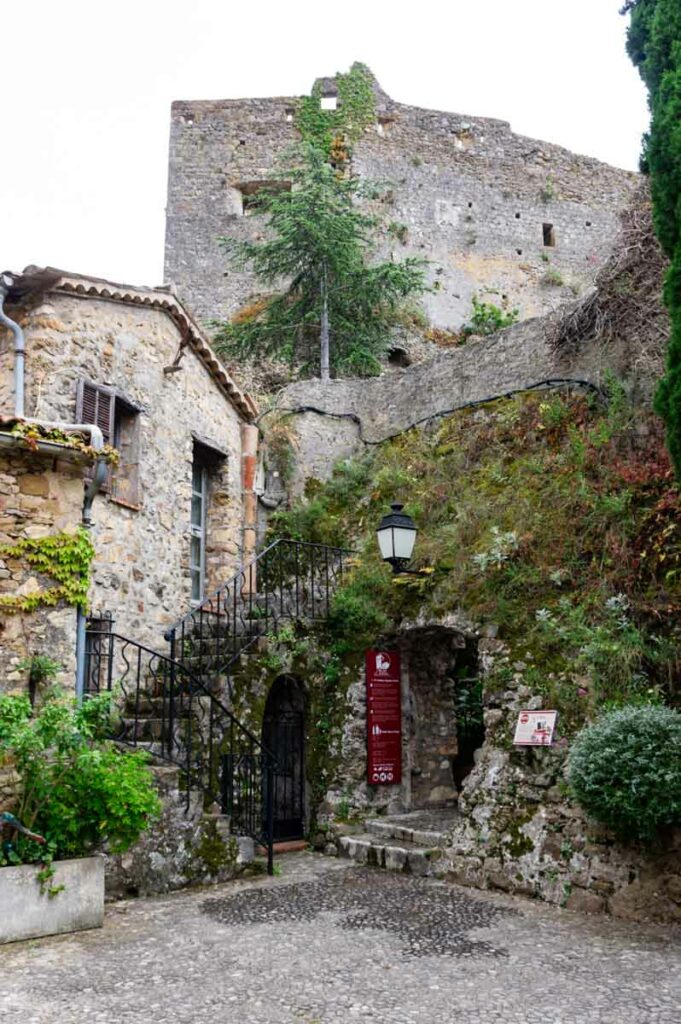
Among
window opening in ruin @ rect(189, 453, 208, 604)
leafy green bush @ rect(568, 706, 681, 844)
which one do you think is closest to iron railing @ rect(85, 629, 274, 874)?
window opening in ruin @ rect(189, 453, 208, 604)

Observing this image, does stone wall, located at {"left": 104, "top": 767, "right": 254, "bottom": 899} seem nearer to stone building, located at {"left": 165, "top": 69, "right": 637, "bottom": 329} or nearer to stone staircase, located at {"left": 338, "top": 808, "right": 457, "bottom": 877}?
stone staircase, located at {"left": 338, "top": 808, "right": 457, "bottom": 877}

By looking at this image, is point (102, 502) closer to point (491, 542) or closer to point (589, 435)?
point (491, 542)

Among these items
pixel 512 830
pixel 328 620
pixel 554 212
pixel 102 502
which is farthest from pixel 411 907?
pixel 554 212

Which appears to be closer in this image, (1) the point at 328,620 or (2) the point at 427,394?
(1) the point at 328,620

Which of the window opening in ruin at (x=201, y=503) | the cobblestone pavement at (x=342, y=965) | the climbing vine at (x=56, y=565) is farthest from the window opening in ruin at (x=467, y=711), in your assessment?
the climbing vine at (x=56, y=565)

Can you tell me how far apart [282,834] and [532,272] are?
20004 mm

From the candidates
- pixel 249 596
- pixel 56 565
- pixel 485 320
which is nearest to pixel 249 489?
pixel 249 596

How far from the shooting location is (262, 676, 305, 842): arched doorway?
926cm

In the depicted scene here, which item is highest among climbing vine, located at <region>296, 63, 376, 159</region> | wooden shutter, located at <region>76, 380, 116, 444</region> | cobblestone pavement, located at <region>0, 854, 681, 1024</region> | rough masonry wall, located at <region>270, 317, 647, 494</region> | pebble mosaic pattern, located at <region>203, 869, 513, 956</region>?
climbing vine, located at <region>296, 63, 376, 159</region>

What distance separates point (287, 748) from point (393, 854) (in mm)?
2017

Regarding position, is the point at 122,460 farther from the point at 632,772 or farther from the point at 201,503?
the point at 632,772

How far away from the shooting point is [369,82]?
24.3 metres

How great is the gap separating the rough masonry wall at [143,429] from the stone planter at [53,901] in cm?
302

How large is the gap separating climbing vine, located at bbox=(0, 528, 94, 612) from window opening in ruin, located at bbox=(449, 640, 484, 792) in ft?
18.8
